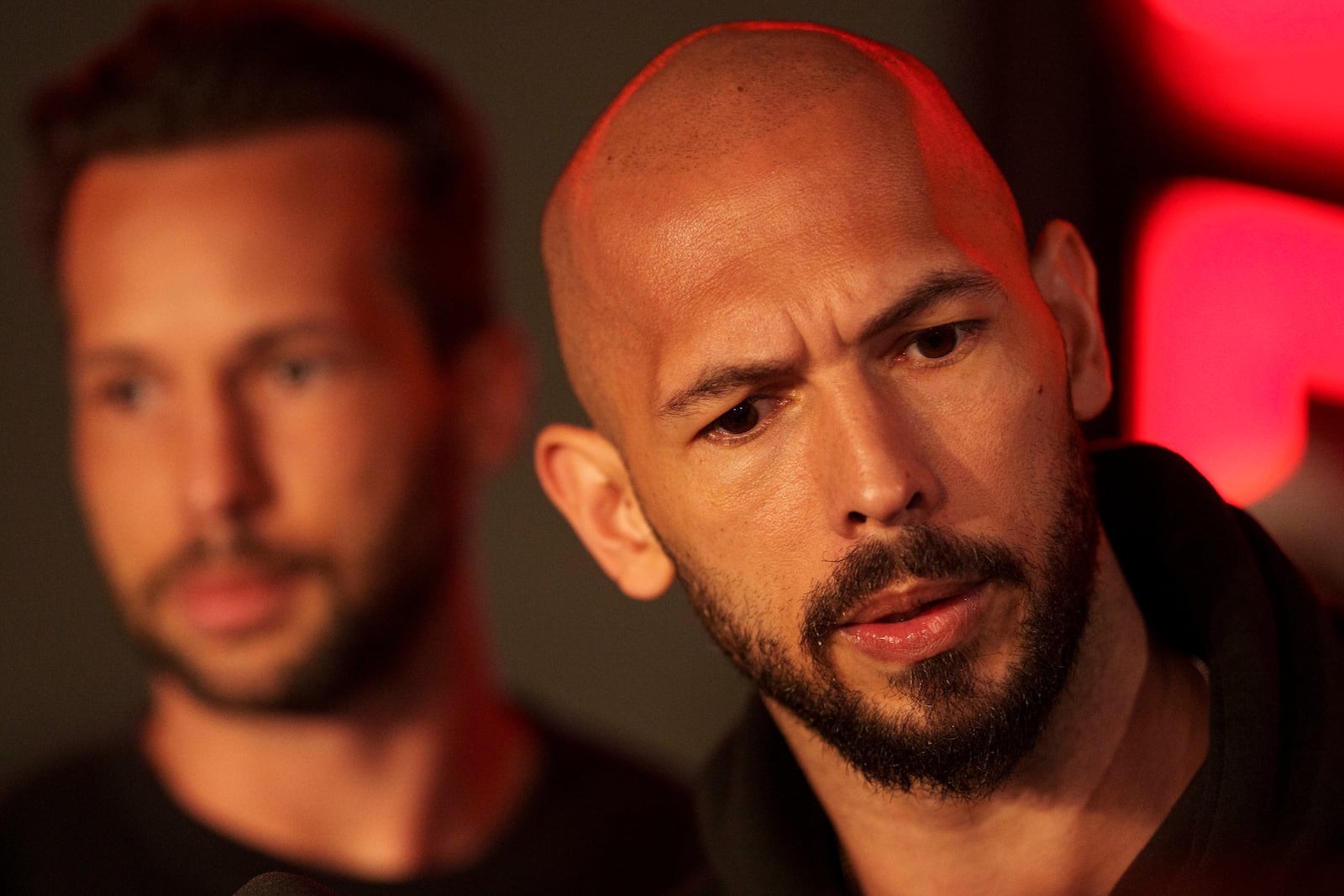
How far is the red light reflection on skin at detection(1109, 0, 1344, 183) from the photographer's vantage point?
185cm

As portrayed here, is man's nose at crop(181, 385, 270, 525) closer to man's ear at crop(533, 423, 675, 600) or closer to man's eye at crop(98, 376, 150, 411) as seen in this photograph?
man's eye at crop(98, 376, 150, 411)

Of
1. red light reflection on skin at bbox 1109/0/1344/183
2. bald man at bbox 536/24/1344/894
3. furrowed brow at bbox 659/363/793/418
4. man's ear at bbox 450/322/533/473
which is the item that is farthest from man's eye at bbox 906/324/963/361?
man's ear at bbox 450/322/533/473

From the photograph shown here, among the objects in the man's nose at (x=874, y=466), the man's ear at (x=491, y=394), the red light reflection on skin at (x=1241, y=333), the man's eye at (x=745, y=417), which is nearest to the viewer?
the man's nose at (x=874, y=466)

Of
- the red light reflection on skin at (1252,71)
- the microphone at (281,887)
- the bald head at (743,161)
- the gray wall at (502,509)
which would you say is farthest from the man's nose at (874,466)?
the gray wall at (502,509)

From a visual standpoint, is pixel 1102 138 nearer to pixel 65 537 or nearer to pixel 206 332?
pixel 206 332

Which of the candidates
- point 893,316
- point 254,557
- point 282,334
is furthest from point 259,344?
point 893,316

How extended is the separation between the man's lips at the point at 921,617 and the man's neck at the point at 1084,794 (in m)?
0.15

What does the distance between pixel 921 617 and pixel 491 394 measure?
1.44m

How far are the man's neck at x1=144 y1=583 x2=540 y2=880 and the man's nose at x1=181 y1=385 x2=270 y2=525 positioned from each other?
0.33 m

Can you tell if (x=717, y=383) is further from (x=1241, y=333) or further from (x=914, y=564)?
(x=1241, y=333)

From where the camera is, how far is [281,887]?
129 cm

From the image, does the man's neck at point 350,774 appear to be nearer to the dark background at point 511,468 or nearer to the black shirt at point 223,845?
the black shirt at point 223,845

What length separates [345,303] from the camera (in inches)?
92.2

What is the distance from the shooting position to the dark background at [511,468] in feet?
9.73
